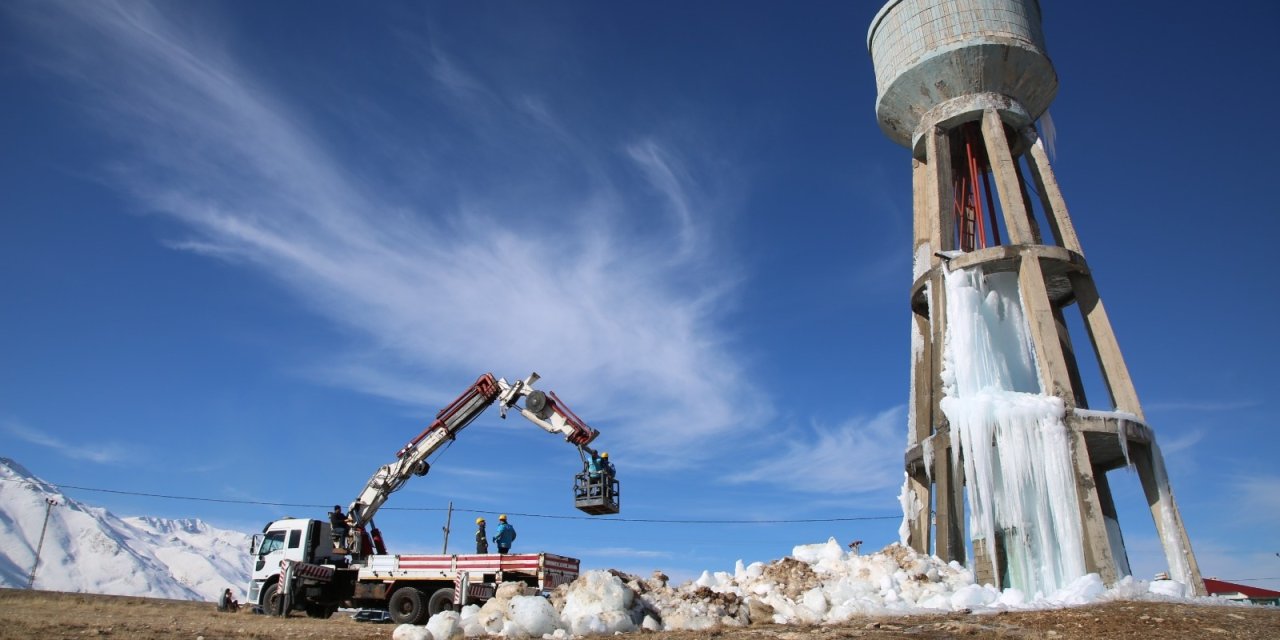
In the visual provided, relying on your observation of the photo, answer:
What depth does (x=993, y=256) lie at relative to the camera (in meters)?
18.8

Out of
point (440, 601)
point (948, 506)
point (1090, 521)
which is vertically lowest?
point (440, 601)

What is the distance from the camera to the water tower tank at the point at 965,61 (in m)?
20.8

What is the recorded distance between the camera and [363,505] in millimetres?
20281

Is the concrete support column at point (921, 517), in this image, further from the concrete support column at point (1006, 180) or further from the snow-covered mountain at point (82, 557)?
the snow-covered mountain at point (82, 557)

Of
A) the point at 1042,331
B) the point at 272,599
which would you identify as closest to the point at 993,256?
the point at 1042,331

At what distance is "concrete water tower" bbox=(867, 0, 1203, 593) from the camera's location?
55.2 feet

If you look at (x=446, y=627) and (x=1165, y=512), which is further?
(x=1165, y=512)

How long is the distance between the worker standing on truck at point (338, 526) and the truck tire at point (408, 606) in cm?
327

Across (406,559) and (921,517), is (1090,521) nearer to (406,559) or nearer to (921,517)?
(921,517)

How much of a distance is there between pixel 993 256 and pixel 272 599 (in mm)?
18884

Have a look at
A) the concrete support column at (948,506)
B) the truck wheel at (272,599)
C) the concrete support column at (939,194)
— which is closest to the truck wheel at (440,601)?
the truck wheel at (272,599)

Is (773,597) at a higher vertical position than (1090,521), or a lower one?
lower

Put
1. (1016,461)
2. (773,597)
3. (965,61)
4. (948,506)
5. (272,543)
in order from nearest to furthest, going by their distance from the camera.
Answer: (773,597) < (1016,461) < (948,506) < (272,543) < (965,61)

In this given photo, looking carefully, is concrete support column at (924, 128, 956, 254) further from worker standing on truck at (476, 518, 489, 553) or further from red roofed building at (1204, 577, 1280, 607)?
red roofed building at (1204, 577, 1280, 607)
